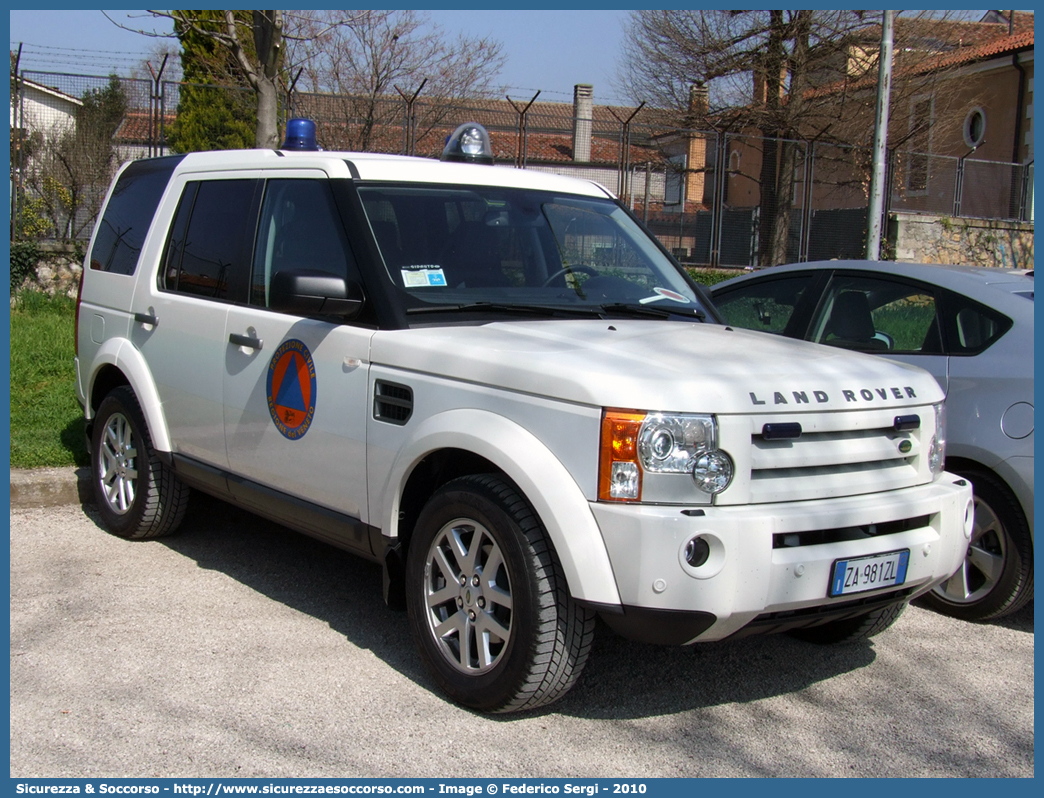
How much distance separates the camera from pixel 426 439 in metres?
3.83

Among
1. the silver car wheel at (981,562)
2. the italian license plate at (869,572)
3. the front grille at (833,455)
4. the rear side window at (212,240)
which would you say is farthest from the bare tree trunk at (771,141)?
the italian license plate at (869,572)

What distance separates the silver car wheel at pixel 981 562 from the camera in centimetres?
495

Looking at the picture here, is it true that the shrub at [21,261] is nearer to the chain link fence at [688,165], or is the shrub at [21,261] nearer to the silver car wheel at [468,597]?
the chain link fence at [688,165]

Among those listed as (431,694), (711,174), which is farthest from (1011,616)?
(711,174)

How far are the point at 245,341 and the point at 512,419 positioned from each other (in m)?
1.75

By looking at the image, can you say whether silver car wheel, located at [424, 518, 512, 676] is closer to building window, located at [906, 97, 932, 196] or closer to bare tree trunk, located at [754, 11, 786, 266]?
bare tree trunk, located at [754, 11, 786, 266]

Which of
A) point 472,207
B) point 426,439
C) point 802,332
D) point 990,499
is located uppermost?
point 472,207

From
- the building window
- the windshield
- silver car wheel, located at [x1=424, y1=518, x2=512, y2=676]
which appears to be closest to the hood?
the windshield

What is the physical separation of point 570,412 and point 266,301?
2.00 meters

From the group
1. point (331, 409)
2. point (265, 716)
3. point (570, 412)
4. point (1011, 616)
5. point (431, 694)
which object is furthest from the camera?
point (1011, 616)

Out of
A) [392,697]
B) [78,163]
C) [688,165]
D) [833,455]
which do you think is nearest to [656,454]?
[833,455]

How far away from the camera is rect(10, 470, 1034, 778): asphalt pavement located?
11.5ft

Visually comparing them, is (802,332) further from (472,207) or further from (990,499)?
(472,207)

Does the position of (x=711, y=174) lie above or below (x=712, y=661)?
above
